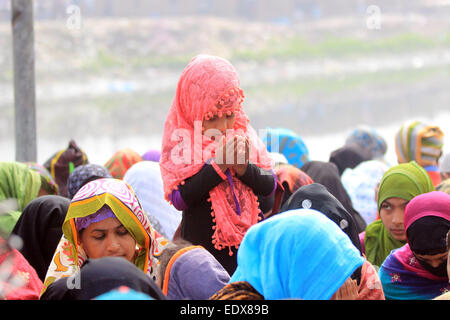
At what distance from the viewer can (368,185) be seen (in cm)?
391

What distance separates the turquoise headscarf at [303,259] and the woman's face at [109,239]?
83 cm

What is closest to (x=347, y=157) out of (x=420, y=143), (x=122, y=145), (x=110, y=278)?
(x=420, y=143)

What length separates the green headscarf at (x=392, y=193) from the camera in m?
2.88

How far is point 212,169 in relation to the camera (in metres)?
2.38

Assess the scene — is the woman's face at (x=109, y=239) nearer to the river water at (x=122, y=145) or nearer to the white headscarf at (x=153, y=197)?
the white headscarf at (x=153, y=197)

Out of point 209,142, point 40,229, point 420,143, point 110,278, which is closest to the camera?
point 110,278

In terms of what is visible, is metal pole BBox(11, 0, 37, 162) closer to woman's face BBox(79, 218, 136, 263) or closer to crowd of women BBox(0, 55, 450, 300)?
crowd of women BBox(0, 55, 450, 300)

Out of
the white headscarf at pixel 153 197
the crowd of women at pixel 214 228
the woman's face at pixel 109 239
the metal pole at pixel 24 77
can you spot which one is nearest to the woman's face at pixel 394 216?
the crowd of women at pixel 214 228

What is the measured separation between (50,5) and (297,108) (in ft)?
19.1

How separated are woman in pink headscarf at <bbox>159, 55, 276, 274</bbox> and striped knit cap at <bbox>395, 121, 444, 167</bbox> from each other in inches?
78.2

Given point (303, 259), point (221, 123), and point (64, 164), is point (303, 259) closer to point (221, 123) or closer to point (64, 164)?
point (221, 123)

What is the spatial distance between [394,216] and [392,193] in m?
0.10

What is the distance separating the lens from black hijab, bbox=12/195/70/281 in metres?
2.71
